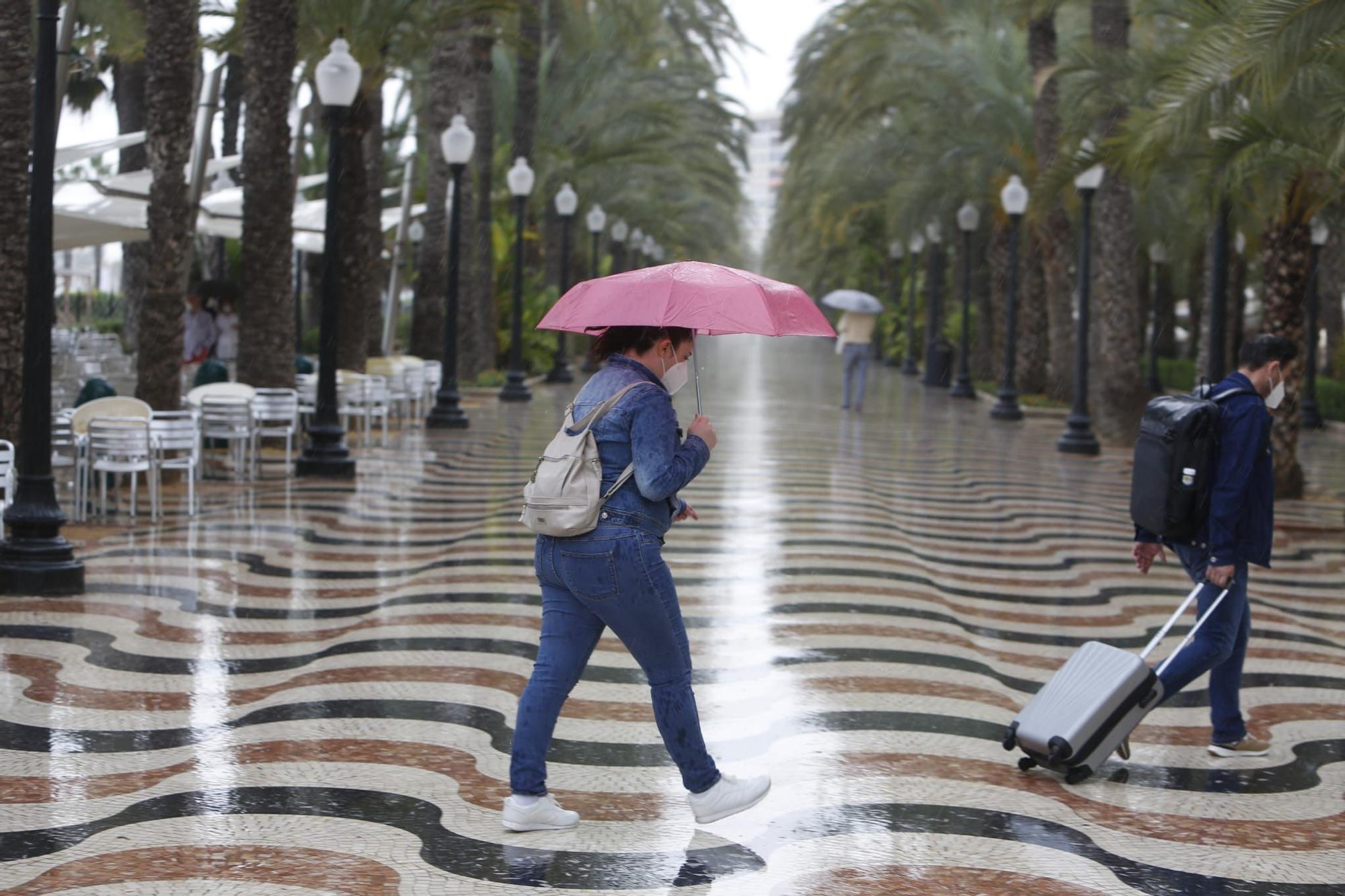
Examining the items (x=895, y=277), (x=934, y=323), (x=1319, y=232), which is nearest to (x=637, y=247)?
(x=895, y=277)

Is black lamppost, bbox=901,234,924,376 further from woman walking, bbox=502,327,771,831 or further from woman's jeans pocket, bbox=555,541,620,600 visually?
woman's jeans pocket, bbox=555,541,620,600

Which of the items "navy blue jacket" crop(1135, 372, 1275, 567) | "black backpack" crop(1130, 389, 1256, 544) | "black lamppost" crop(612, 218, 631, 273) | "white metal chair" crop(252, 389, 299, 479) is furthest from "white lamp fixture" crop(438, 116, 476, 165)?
"navy blue jacket" crop(1135, 372, 1275, 567)

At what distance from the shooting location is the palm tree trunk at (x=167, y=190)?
13266mm

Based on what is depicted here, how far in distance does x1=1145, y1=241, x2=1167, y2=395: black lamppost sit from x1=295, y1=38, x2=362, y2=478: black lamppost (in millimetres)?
19392

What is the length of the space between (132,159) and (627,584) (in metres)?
24.8

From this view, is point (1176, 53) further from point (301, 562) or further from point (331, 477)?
point (301, 562)

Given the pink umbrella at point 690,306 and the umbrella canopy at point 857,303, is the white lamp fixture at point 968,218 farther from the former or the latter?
the pink umbrella at point 690,306

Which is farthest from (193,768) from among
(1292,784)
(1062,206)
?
(1062,206)

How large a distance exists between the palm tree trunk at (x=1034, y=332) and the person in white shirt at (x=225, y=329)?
15257 mm

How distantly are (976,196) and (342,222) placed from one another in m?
15.1

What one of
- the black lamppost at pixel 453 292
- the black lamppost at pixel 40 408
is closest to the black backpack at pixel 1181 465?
Answer: the black lamppost at pixel 40 408

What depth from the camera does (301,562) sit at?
9656 millimetres

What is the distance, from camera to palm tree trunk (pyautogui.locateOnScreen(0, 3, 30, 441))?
10219 mm

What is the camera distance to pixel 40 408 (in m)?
8.58
